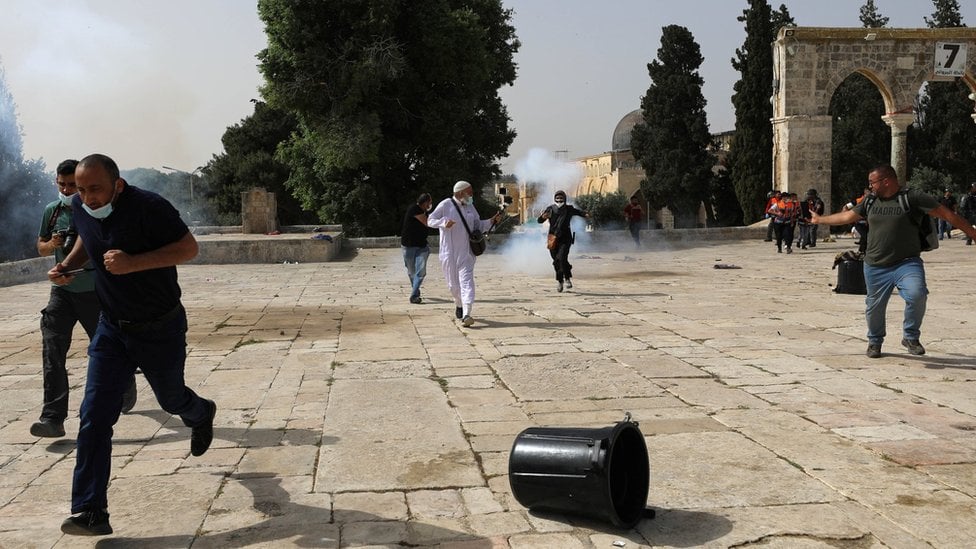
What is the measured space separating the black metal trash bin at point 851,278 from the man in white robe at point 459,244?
547cm

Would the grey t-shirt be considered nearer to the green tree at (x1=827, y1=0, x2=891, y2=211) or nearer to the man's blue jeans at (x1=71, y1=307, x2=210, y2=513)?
the man's blue jeans at (x1=71, y1=307, x2=210, y2=513)

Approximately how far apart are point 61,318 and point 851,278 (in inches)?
406

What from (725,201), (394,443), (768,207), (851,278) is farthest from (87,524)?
(725,201)

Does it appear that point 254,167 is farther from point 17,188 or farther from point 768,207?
point 768,207

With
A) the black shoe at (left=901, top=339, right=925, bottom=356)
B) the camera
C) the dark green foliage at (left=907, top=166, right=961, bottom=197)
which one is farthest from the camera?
the dark green foliage at (left=907, top=166, right=961, bottom=197)

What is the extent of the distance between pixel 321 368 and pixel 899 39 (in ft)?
85.9

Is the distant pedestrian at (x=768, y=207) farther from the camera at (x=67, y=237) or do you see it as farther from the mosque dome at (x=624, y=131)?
the mosque dome at (x=624, y=131)

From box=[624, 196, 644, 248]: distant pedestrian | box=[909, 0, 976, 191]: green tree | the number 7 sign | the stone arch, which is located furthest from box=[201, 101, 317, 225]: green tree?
box=[909, 0, 976, 191]: green tree

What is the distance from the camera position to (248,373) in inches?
283

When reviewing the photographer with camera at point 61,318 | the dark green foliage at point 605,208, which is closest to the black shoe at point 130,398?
the photographer with camera at point 61,318

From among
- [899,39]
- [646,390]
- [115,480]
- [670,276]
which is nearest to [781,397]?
[646,390]

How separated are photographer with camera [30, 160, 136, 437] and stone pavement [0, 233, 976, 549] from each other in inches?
6.2

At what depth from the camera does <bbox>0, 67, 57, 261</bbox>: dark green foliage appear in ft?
100

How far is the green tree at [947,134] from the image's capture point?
39.5 metres
